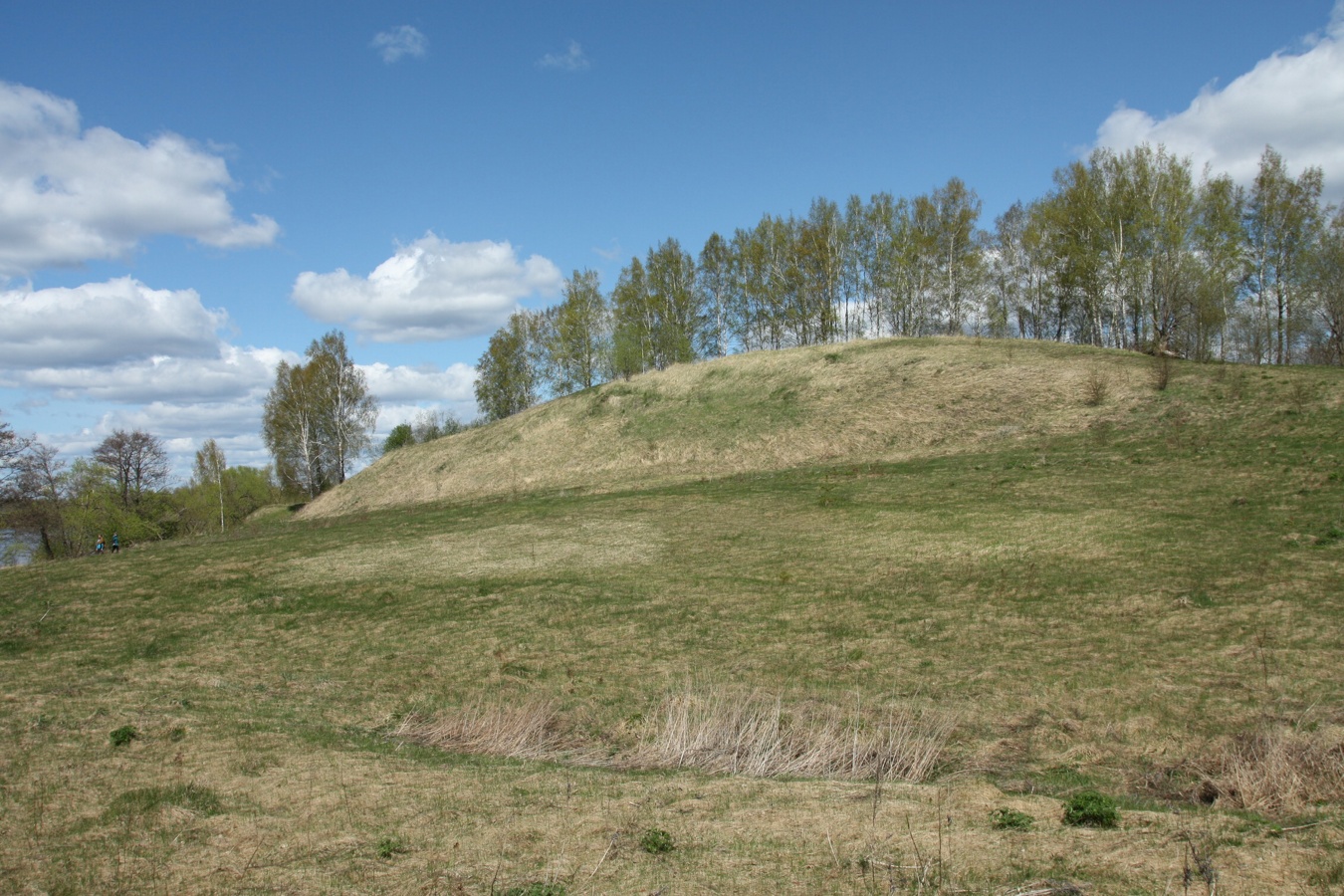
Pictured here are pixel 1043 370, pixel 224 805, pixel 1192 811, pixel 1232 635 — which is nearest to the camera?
pixel 1192 811

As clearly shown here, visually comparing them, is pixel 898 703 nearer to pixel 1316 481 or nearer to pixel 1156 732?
pixel 1156 732

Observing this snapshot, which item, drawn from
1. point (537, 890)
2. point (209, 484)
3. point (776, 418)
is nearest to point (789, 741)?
point (537, 890)

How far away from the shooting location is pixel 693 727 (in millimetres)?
10805

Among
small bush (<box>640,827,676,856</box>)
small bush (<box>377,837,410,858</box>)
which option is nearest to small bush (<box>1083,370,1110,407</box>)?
small bush (<box>640,827,676,856</box>)

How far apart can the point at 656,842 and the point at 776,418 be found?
37.4 metres

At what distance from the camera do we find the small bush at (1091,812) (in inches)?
258

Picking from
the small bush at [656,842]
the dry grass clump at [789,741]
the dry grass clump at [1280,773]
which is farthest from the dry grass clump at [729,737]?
the dry grass clump at [1280,773]

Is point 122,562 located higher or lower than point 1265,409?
lower

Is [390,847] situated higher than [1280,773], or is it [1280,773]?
[390,847]

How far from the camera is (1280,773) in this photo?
7.59 m

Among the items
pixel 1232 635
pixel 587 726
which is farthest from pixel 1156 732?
pixel 587 726

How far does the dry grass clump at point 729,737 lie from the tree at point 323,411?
65566 millimetres

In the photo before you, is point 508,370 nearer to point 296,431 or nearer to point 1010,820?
point 296,431

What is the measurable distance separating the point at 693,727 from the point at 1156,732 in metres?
6.41
